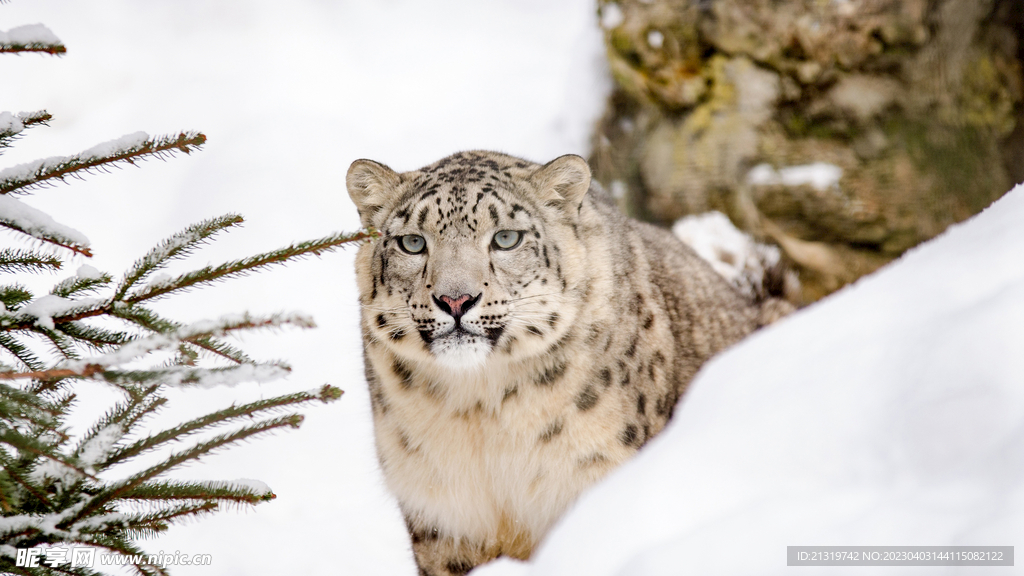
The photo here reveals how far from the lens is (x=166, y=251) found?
1.95 meters

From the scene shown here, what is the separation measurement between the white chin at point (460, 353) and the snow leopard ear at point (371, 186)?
2.57 ft

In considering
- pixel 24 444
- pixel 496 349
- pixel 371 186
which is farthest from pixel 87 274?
pixel 371 186

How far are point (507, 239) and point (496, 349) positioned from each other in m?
0.46

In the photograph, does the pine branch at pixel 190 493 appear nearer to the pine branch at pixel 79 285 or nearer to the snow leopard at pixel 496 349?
the pine branch at pixel 79 285

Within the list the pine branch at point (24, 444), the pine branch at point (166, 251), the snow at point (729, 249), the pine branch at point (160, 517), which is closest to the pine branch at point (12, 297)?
the pine branch at point (166, 251)

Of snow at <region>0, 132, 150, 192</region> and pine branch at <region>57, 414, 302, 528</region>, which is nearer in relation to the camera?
pine branch at <region>57, 414, 302, 528</region>

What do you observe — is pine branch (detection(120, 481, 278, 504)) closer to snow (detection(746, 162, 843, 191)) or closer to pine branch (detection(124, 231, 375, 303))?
pine branch (detection(124, 231, 375, 303))

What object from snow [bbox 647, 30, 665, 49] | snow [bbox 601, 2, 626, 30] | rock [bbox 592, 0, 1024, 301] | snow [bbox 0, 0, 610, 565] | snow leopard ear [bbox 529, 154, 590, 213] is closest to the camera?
snow leopard ear [bbox 529, 154, 590, 213]

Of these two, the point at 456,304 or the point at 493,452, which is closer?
the point at 456,304

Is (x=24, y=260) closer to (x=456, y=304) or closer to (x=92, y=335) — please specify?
(x=92, y=335)

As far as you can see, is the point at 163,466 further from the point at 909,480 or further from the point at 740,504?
the point at 909,480

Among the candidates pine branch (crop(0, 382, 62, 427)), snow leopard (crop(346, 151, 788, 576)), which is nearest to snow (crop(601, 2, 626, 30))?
snow leopard (crop(346, 151, 788, 576))

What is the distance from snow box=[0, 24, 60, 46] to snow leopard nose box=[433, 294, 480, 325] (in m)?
1.55

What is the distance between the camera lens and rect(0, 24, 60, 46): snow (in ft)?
5.82
